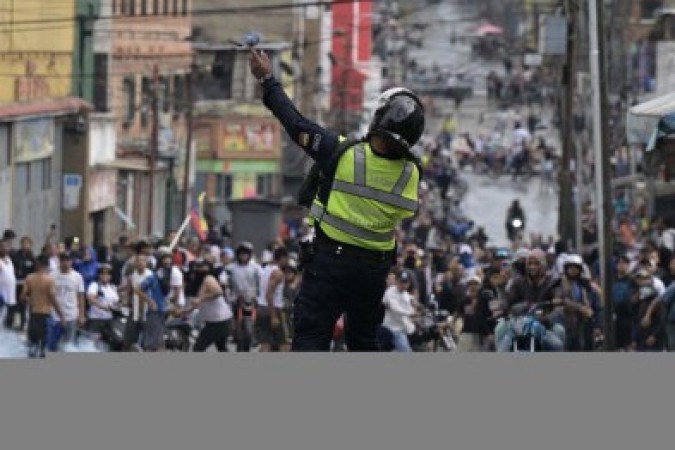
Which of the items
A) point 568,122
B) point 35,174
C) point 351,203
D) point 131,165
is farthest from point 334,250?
point 131,165

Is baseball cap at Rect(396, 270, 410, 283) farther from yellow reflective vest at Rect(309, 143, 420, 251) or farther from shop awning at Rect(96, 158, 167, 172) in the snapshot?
shop awning at Rect(96, 158, 167, 172)

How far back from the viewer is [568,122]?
43.4 m

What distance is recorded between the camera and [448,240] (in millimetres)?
55125

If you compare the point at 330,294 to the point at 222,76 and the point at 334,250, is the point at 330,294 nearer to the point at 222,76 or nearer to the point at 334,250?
the point at 334,250

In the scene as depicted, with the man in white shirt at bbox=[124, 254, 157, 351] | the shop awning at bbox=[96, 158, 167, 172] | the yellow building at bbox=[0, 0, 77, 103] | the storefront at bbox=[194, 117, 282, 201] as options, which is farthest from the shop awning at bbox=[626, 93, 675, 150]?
the storefront at bbox=[194, 117, 282, 201]

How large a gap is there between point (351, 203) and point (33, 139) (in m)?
38.9

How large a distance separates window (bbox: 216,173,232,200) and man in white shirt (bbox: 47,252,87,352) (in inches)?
1785

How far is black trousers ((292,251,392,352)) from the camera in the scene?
34.2 feet

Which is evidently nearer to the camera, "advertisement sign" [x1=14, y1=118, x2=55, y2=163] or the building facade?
the building facade

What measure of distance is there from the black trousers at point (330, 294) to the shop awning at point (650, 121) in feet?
19.3

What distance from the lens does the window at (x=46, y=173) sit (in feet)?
166
